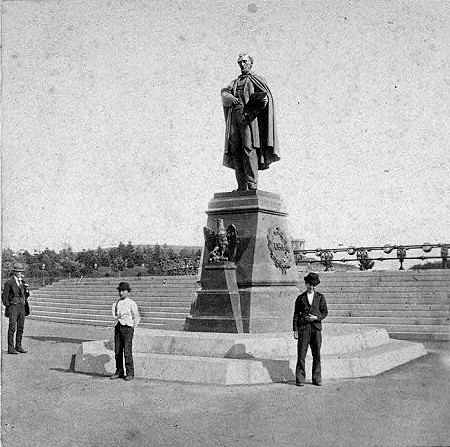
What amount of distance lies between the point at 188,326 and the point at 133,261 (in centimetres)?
4374

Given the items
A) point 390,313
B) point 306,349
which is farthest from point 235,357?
point 390,313

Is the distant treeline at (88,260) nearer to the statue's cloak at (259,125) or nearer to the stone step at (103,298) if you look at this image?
the stone step at (103,298)

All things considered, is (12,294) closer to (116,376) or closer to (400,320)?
(116,376)

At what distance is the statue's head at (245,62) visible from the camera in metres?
11.6

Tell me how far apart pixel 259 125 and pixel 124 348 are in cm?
503

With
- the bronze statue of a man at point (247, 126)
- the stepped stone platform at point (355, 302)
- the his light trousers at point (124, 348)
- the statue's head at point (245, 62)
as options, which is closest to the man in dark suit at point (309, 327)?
the his light trousers at point (124, 348)

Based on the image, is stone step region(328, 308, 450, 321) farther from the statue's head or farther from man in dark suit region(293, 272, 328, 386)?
man in dark suit region(293, 272, 328, 386)

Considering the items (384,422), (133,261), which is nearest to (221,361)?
(384,422)

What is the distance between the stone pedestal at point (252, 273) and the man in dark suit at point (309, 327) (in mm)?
2189

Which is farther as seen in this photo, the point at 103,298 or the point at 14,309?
the point at 103,298

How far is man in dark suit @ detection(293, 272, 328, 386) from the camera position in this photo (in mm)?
8266

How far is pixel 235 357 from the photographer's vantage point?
9133 millimetres

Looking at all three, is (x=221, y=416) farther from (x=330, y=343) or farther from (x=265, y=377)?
(x=330, y=343)

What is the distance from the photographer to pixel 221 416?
663 cm
